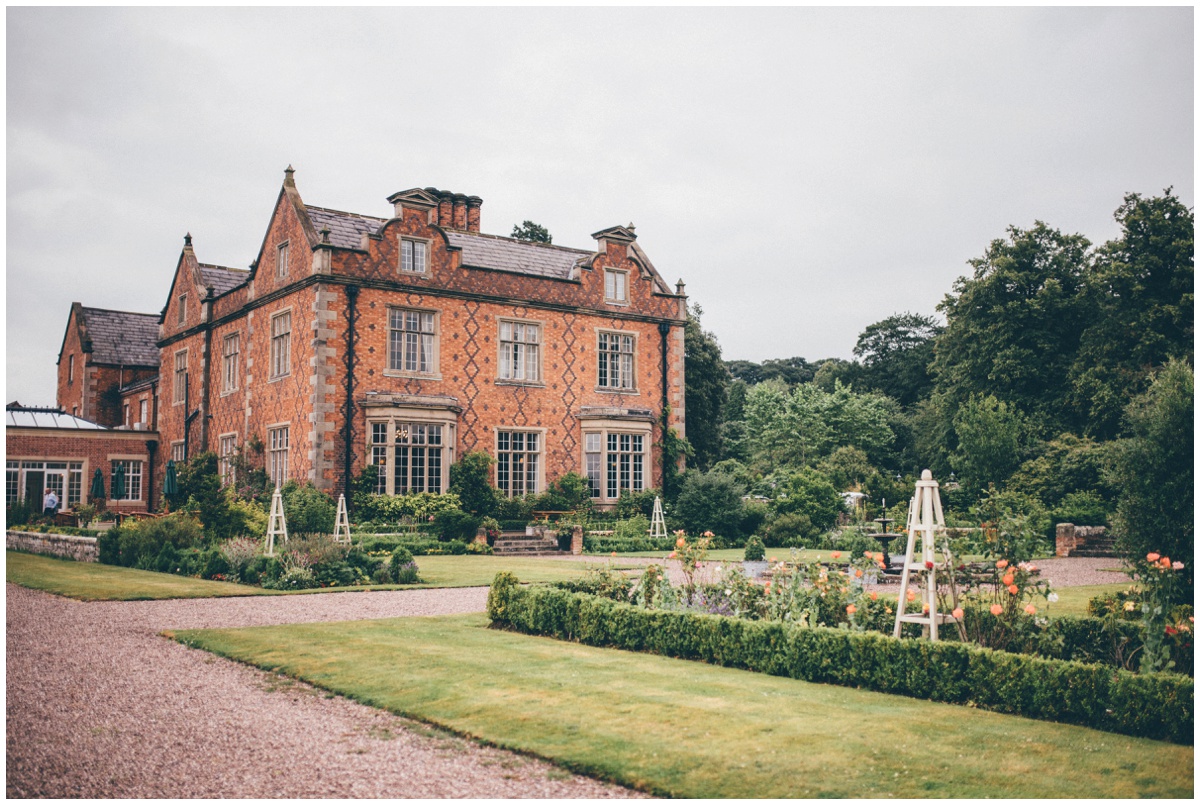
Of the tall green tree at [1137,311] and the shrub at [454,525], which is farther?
the tall green tree at [1137,311]

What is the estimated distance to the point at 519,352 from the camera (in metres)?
27.8

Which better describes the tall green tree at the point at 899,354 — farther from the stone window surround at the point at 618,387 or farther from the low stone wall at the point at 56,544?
the low stone wall at the point at 56,544

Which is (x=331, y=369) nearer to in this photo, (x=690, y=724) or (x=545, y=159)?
(x=545, y=159)

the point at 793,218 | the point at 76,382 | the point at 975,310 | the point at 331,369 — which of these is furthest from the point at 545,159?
the point at 76,382

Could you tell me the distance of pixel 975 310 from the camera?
1492 inches

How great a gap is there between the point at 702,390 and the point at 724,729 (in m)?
34.6

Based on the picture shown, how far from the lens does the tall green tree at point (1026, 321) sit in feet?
118

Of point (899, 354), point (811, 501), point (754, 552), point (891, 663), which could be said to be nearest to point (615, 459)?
point (811, 501)

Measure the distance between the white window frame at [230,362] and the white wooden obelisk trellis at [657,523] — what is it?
12.6 m

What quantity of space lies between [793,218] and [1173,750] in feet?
46.6

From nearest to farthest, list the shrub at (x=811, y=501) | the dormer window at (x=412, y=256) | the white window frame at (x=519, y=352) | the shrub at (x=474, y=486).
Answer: the shrub at (x=474, y=486) < the dormer window at (x=412, y=256) < the shrub at (x=811, y=501) < the white window frame at (x=519, y=352)

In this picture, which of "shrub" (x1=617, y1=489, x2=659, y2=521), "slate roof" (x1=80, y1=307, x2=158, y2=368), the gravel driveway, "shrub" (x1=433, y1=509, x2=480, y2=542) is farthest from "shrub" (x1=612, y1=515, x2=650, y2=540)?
"slate roof" (x1=80, y1=307, x2=158, y2=368)

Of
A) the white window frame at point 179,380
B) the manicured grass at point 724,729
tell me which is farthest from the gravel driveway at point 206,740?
the white window frame at point 179,380

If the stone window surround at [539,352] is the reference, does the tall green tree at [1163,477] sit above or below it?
below
